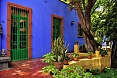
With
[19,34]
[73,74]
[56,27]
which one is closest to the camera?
[73,74]

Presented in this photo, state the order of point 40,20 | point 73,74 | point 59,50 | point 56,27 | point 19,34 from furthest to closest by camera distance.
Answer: point 56,27 < point 40,20 < point 19,34 < point 59,50 < point 73,74

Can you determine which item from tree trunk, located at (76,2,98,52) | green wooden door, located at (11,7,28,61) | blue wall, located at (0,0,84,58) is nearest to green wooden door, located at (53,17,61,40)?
blue wall, located at (0,0,84,58)

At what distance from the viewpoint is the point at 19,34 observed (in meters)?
7.46

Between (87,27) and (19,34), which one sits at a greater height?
(87,27)

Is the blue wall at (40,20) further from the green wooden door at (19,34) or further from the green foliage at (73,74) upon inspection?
the green foliage at (73,74)

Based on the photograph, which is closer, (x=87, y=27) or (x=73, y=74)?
(x=73, y=74)

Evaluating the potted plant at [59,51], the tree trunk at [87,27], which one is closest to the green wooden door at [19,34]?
the potted plant at [59,51]

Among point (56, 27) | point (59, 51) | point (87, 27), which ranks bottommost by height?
point (59, 51)

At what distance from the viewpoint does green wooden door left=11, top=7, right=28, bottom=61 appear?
7.16 meters

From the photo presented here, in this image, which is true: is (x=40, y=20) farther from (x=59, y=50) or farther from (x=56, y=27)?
(x=59, y=50)

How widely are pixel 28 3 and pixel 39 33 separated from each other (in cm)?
181

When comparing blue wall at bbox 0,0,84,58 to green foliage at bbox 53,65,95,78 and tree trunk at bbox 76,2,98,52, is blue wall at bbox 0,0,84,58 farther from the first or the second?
green foliage at bbox 53,65,95,78

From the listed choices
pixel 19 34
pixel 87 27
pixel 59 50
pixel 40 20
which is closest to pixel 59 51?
pixel 59 50

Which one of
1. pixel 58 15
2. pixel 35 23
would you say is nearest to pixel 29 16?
pixel 35 23
